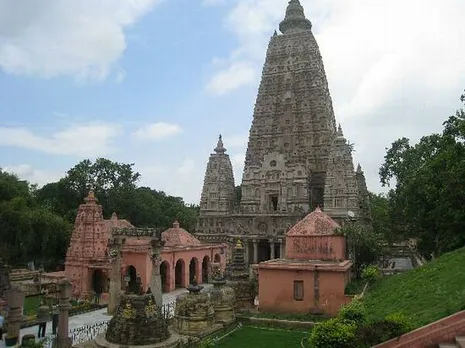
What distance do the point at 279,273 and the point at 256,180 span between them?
25.0 metres

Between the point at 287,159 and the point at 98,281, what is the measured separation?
2247 cm

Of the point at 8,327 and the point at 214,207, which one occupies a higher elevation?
the point at 214,207

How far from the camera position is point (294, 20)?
5166 cm

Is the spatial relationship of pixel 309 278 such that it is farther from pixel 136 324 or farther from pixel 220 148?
pixel 220 148

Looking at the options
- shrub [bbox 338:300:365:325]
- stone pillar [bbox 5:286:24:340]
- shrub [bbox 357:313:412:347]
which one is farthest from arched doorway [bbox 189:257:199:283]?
shrub [bbox 357:313:412:347]

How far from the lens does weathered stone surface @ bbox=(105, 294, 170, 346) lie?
1380 centimetres

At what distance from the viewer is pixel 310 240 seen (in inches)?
971

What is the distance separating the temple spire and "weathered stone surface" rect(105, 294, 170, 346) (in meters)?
42.7

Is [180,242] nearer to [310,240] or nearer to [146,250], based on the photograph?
[146,250]

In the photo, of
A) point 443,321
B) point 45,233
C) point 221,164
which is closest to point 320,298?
point 443,321

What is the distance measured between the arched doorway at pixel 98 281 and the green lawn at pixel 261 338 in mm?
14558

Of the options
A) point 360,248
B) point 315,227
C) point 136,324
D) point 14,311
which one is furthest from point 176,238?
point 136,324

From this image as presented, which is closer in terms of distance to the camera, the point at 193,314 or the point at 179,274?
the point at 193,314

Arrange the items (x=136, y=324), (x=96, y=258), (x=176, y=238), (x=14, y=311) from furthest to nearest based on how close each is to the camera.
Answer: (x=176, y=238) → (x=96, y=258) → (x=14, y=311) → (x=136, y=324)
